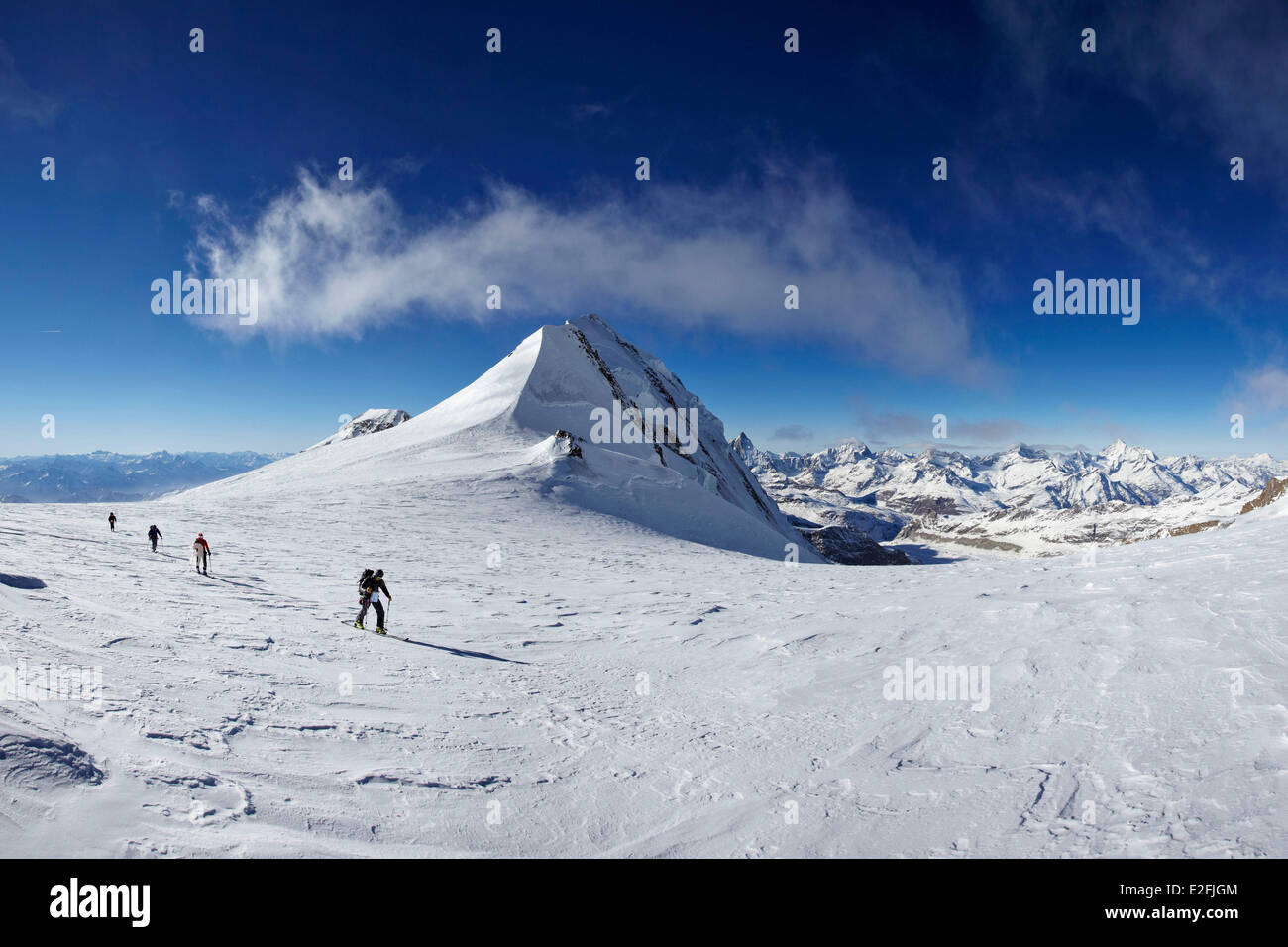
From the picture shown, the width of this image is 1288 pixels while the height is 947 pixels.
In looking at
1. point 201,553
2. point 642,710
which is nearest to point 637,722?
point 642,710

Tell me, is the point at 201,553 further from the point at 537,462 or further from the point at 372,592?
the point at 537,462

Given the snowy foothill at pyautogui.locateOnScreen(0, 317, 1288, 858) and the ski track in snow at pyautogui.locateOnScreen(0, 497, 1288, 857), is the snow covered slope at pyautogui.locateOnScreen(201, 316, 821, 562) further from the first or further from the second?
the ski track in snow at pyautogui.locateOnScreen(0, 497, 1288, 857)

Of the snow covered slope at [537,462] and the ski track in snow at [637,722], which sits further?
the snow covered slope at [537,462]

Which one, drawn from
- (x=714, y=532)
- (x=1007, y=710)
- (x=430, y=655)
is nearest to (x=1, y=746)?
(x=430, y=655)

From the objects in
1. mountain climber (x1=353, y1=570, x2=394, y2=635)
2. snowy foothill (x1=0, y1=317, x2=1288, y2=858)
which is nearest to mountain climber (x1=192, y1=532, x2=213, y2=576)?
snowy foothill (x1=0, y1=317, x2=1288, y2=858)

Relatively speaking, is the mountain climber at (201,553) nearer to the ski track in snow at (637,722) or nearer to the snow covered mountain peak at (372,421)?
the ski track in snow at (637,722)

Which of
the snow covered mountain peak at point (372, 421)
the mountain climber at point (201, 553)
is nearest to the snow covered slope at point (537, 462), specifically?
the mountain climber at point (201, 553)
